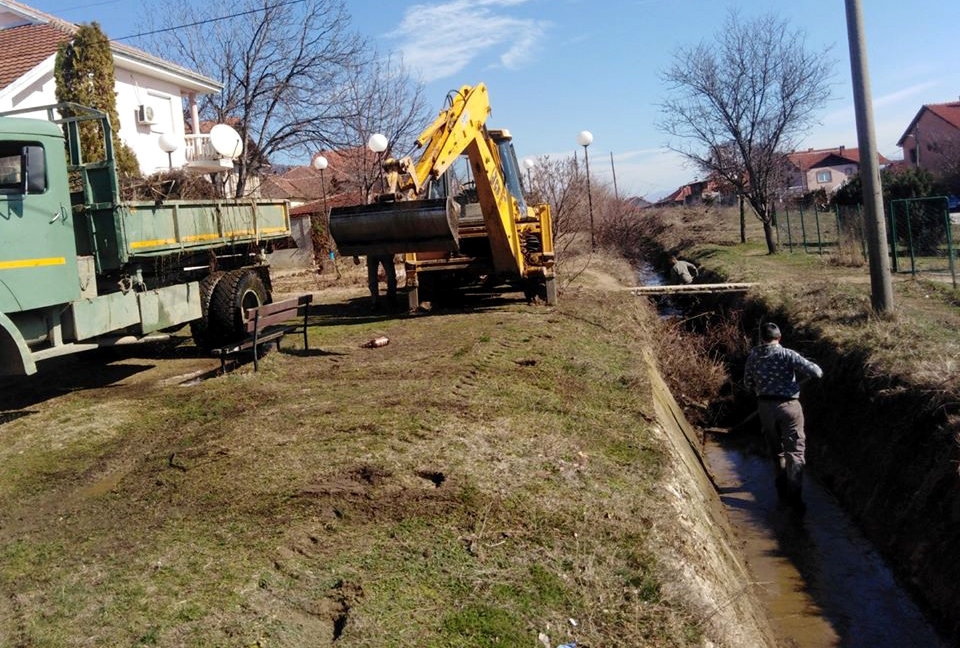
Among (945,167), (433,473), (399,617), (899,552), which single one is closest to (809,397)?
(899,552)

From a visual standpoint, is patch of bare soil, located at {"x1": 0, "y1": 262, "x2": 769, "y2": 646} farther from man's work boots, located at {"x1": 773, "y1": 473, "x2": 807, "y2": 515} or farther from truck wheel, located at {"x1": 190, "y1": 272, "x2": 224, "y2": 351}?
truck wheel, located at {"x1": 190, "y1": 272, "x2": 224, "y2": 351}

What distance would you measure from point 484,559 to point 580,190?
2407 cm

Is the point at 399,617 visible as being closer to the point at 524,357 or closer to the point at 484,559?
the point at 484,559

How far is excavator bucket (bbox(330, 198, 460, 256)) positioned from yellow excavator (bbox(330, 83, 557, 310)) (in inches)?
0.5

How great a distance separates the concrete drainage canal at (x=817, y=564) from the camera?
20.5 feet

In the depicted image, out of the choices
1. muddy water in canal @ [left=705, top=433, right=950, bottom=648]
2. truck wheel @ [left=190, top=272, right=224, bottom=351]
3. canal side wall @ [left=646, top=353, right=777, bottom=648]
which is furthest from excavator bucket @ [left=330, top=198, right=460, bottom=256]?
muddy water in canal @ [left=705, top=433, right=950, bottom=648]

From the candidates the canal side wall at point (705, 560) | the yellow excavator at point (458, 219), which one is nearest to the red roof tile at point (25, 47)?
the yellow excavator at point (458, 219)

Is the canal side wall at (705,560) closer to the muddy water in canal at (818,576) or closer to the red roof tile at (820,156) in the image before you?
the muddy water in canal at (818,576)

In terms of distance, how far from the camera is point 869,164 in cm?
1066

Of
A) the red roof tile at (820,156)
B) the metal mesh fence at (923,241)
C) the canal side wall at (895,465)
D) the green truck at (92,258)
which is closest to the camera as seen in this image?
the canal side wall at (895,465)

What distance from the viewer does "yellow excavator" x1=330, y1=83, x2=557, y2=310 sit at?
11.2m

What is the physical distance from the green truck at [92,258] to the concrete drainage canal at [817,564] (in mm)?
6587

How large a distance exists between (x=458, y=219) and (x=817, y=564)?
24.0ft

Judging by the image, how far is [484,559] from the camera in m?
4.70
